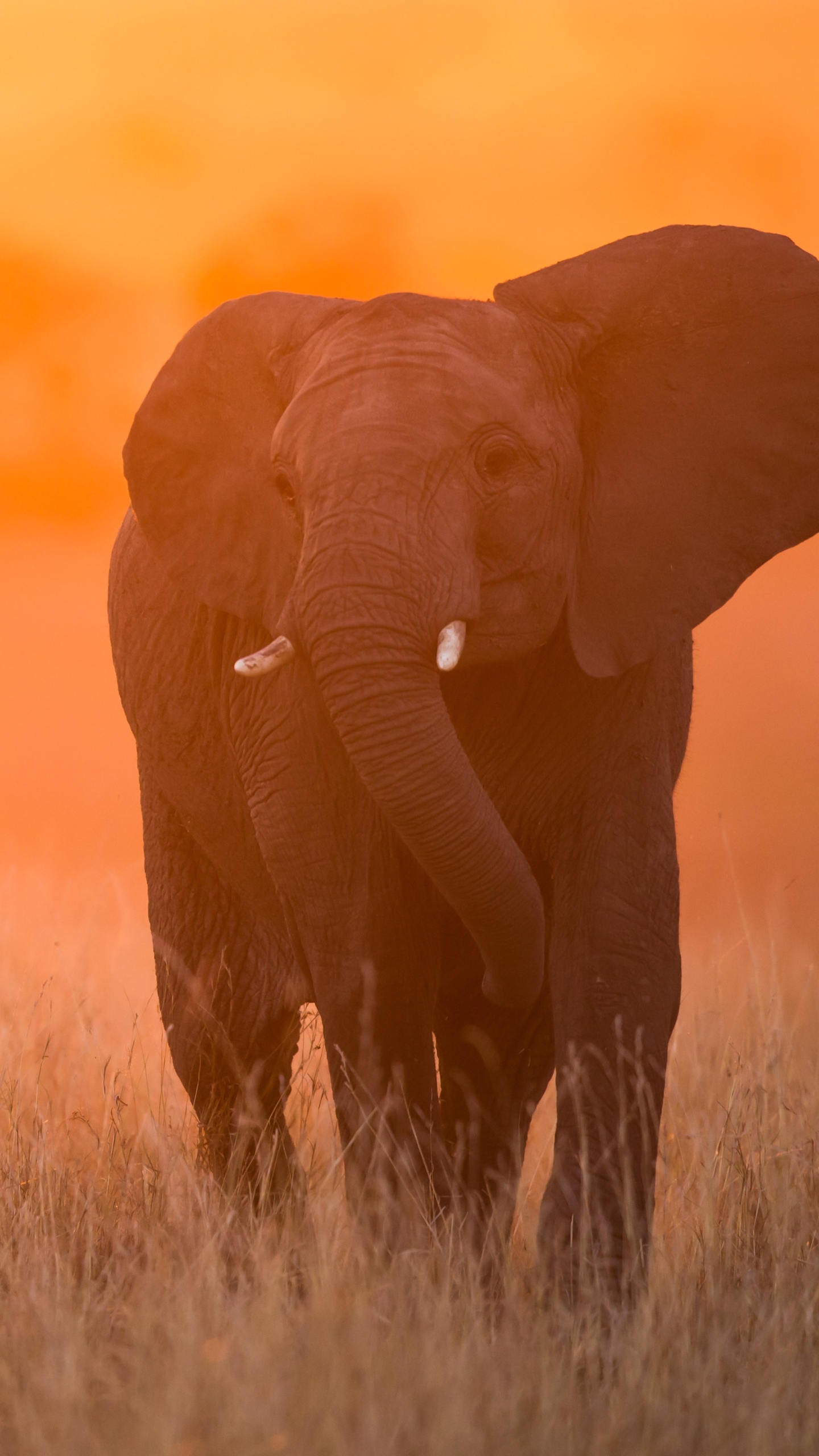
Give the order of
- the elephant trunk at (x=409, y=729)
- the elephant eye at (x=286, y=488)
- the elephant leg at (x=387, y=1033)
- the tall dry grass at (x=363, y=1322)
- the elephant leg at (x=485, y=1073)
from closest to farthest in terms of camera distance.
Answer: the tall dry grass at (x=363, y=1322), the elephant trunk at (x=409, y=729), the elephant eye at (x=286, y=488), the elephant leg at (x=387, y=1033), the elephant leg at (x=485, y=1073)

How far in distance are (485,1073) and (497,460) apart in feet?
8.16

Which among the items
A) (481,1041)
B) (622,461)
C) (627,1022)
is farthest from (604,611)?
(481,1041)

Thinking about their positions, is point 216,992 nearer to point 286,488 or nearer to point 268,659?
point 268,659

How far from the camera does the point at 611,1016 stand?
222 inches

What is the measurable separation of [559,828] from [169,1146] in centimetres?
166

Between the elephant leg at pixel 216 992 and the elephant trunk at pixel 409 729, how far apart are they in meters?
2.13

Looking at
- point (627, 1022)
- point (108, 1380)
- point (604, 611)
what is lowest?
point (108, 1380)

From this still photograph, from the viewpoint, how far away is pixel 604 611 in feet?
18.0

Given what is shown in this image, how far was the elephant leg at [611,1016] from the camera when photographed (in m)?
5.49

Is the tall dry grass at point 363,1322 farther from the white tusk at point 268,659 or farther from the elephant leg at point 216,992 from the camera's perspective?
the white tusk at point 268,659

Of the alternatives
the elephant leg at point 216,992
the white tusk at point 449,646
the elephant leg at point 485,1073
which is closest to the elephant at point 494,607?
the white tusk at point 449,646

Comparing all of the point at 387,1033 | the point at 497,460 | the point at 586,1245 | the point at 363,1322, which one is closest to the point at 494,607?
the point at 497,460

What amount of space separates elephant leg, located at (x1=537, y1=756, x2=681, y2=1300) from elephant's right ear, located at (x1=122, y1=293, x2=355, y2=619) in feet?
4.05

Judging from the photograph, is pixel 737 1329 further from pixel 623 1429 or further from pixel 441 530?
pixel 441 530
